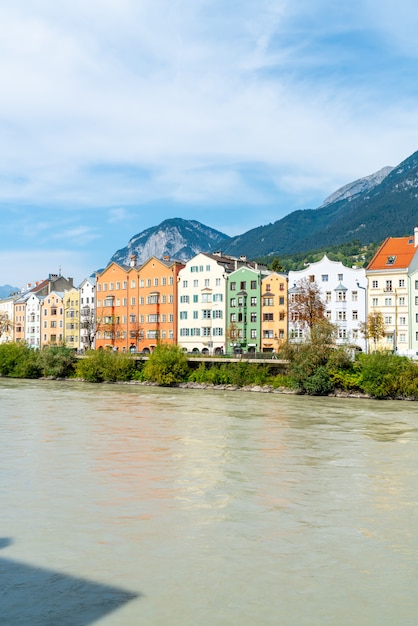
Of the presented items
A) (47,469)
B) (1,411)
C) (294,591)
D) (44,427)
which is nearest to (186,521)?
(294,591)

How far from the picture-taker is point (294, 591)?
1098 cm

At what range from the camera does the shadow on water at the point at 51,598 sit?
382 inches

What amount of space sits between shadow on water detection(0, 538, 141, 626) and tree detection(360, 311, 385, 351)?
2313 inches

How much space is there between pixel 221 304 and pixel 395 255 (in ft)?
73.4

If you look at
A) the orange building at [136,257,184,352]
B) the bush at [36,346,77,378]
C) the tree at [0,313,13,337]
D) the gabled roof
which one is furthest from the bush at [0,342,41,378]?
the gabled roof

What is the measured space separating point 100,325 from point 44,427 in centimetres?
6576

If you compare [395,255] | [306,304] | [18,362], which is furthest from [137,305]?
[395,255]

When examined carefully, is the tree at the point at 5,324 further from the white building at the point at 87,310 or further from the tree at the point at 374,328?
the tree at the point at 374,328

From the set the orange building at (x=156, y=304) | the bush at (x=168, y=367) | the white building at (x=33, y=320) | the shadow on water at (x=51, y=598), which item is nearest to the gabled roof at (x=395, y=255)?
the bush at (x=168, y=367)

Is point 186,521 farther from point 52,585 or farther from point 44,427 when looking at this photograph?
point 44,427

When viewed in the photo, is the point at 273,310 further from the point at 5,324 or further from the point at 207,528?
the point at 207,528

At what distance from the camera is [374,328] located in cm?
6788

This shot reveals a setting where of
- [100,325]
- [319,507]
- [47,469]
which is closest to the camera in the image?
[319,507]

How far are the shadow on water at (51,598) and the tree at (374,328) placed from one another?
5876 cm
